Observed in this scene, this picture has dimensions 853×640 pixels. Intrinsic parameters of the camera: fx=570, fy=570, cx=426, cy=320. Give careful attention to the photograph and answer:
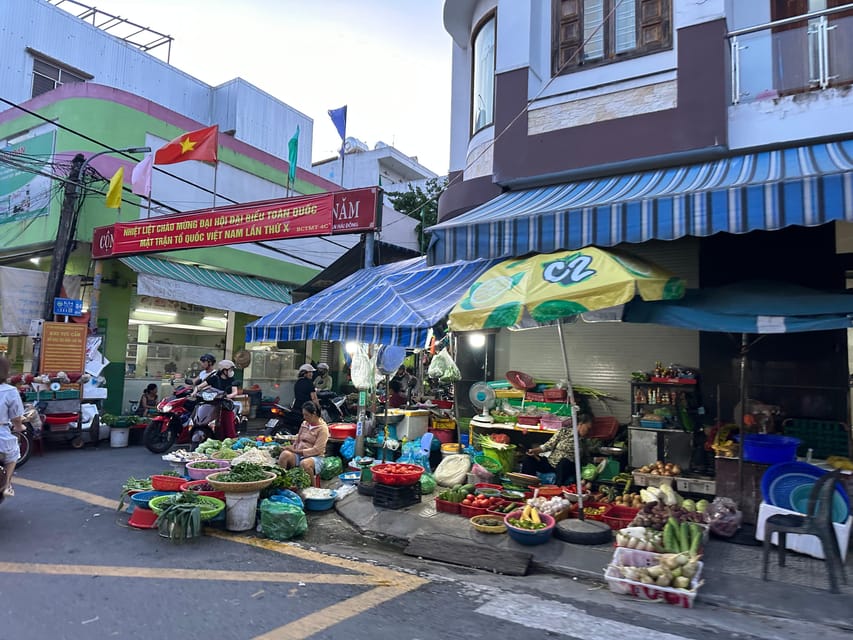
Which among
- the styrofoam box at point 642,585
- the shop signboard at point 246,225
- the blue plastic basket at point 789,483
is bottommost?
the styrofoam box at point 642,585

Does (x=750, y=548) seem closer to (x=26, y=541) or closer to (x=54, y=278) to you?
(x=26, y=541)

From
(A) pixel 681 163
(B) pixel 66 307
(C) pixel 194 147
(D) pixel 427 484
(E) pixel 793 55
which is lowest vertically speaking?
(D) pixel 427 484

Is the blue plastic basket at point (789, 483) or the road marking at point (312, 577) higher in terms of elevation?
the blue plastic basket at point (789, 483)

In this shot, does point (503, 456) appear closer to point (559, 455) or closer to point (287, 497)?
point (559, 455)

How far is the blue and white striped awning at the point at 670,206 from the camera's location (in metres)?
5.48

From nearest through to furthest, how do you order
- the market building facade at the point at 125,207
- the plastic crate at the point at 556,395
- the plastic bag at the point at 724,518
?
1. the plastic bag at the point at 724,518
2. the plastic crate at the point at 556,395
3. the market building facade at the point at 125,207

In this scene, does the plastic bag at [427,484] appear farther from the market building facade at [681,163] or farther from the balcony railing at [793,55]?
the balcony railing at [793,55]

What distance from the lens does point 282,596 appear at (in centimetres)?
471

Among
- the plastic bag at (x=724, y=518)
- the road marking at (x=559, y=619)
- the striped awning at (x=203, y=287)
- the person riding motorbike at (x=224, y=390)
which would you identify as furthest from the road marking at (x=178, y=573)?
the striped awning at (x=203, y=287)

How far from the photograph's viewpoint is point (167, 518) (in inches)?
240

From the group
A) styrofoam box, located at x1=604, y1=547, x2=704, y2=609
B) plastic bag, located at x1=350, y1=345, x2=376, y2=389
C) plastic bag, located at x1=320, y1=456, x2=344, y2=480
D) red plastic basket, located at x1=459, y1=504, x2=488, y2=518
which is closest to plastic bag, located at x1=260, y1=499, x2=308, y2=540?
red plastic basket, located at x1=459, y1=504, x2=488, y2=518

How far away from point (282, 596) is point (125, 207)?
45.4 ft

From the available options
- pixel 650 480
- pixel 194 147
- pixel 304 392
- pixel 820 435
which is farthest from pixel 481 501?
pixel 194 147

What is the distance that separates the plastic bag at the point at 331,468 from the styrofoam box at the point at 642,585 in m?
4.95
